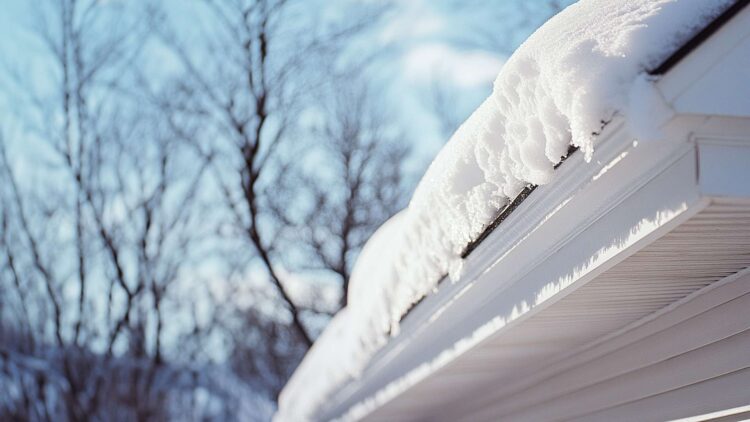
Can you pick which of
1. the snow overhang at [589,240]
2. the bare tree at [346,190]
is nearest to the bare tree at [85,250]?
the bare tree at [346,190]

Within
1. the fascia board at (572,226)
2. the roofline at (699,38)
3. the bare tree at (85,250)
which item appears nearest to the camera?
the roofline at (699,38)

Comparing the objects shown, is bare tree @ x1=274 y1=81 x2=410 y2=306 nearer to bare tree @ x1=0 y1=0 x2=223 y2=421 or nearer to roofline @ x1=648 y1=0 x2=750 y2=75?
bare tree @ x1=0 y1=0 x2=223 y2=421

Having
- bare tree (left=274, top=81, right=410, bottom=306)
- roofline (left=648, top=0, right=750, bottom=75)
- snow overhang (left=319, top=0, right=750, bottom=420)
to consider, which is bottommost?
snow overhang (left=319, top=0, right=750, bottom=420)

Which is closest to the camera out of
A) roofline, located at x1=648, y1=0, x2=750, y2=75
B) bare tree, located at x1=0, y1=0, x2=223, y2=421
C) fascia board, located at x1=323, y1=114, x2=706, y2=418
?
roofline, located at x1=648, y1=0, x2=750, y2=75

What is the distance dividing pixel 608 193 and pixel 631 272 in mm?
387

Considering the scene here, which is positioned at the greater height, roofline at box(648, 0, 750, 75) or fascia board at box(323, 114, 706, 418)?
roofline at box(648, 0, 750, 75)

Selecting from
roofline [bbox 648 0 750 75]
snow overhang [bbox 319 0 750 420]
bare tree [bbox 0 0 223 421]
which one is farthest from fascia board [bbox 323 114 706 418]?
bare tree [bbox 0 0 223 421]

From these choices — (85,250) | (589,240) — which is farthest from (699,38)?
(85,250)

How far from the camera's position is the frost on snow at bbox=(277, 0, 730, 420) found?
137cm

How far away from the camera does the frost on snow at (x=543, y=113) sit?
4.50ft

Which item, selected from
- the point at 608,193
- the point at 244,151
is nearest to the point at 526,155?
the point at 608,193

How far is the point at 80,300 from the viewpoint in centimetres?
1427

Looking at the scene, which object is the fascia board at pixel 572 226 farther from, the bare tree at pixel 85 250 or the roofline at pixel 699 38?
the bare tree at pixel 85 250

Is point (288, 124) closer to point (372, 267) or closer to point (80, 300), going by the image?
point (80, 300)
